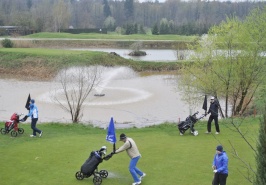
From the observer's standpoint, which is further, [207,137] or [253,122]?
[253,122]

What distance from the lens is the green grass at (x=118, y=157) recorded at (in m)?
14.0

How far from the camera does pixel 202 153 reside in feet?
55.8

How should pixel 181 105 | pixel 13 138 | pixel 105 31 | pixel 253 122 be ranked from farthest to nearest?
1. pixel 105 31
2. pixel 181 105
3. pixel 253 122
4. pixel 13 138

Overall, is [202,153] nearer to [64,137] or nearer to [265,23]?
[64,137]

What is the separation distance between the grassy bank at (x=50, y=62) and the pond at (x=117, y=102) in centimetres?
646

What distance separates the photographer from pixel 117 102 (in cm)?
3578

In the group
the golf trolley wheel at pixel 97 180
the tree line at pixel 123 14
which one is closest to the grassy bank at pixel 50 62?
the golf trolley wheel at pixel 97 180

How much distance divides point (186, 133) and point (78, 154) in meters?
6.67

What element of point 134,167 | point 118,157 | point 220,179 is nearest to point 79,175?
point 134,167

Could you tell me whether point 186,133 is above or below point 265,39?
below

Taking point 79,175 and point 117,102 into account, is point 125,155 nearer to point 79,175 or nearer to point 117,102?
point 79,175

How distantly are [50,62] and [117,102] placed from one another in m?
25.5

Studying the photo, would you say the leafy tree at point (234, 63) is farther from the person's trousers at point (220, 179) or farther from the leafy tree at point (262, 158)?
the leafy tree at point (262, 158)

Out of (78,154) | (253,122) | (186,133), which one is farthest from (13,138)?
(253,122)
